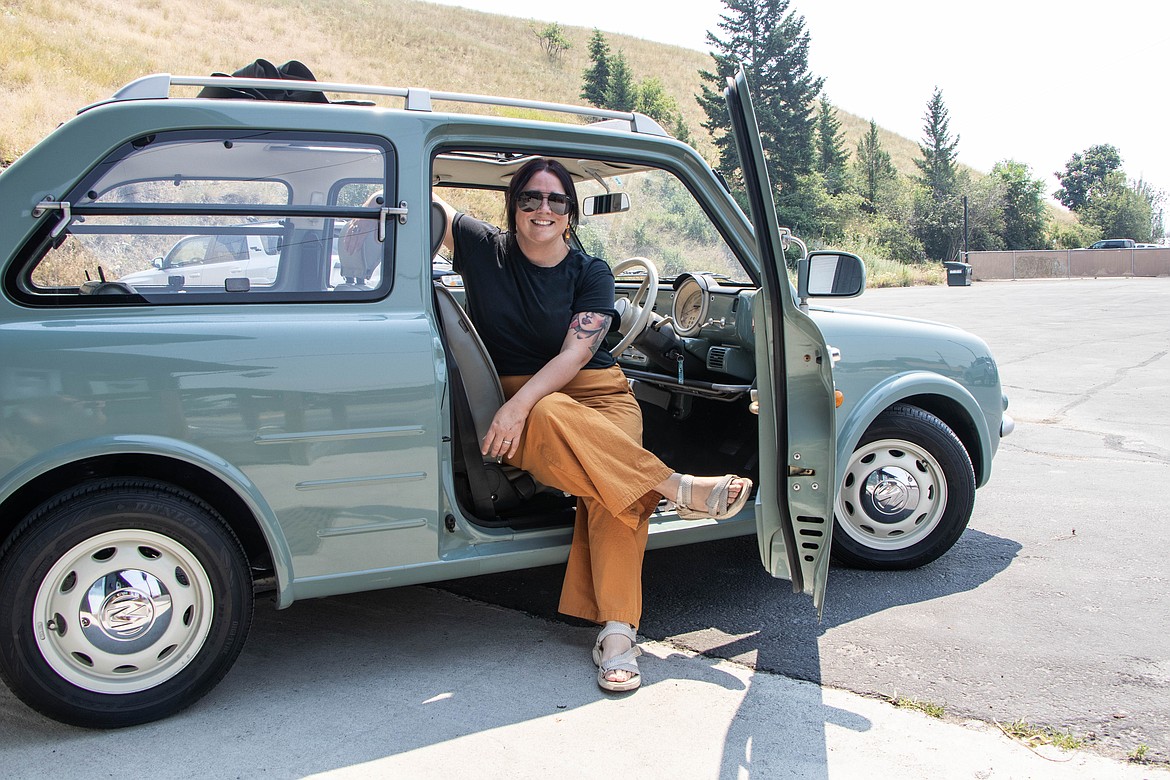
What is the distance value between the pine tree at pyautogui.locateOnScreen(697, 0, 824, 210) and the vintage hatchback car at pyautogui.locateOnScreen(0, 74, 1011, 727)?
45.7m

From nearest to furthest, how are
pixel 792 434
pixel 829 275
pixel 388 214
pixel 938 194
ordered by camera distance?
1. pixel 388 214
2. pixel 792 434
3. pixel 829 275
4. pixel 938 194

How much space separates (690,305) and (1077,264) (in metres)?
45.2

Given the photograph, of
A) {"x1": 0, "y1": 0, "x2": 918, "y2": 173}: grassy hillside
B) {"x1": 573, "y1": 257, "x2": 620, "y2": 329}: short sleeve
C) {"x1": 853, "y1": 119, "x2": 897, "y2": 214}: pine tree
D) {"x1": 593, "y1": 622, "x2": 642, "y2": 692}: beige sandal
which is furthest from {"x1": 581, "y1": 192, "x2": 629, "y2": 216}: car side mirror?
{"x1": 853, "y1": 119, "x2": 897, "y2": 214}: pine tree

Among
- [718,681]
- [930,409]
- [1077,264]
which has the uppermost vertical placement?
[1077,264]

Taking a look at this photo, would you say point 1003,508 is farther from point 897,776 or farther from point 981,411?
point 897,776

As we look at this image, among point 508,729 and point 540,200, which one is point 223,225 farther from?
point 508,729

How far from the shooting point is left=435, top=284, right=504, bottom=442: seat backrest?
124 inches

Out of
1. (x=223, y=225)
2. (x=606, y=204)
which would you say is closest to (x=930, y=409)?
(x=606, y=204)

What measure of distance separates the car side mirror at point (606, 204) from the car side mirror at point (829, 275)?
0.88 m

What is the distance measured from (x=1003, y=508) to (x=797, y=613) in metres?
2.08

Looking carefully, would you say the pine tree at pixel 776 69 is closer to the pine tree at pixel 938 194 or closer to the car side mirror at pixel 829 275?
the pine tree at pixel 938 194

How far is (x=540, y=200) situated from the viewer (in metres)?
3.24

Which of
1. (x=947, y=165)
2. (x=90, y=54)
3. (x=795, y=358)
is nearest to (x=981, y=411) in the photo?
(x=795, y=358)

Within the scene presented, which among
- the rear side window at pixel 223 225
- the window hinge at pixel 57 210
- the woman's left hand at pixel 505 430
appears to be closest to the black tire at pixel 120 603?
the rear side window at pixel 223 225
